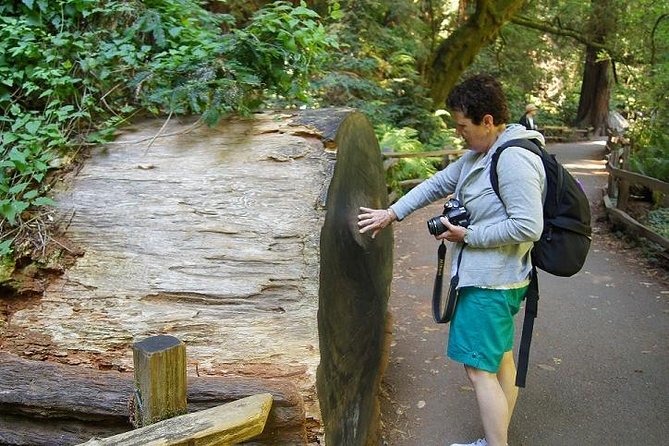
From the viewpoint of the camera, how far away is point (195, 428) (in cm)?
Answer: 181

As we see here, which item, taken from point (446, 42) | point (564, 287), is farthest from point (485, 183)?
point (446, 42)

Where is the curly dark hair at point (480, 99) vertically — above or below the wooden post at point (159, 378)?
above

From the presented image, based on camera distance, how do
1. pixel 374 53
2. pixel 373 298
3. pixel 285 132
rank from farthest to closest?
pixel 374 53, pixel 373 298, pixel 285 132

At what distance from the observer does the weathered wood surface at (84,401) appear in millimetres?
2160

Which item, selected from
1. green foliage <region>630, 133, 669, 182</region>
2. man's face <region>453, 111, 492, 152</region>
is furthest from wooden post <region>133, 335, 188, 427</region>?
green foliage <region>630, 133, 669, 182</region>

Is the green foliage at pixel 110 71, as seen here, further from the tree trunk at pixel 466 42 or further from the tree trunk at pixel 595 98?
the tree trunk at pixel 595 98

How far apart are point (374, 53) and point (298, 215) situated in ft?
39.3

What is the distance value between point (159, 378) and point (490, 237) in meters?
1.59

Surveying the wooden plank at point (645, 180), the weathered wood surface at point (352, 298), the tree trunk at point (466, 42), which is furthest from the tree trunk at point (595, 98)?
the weathered wood surface at point (352, 298)

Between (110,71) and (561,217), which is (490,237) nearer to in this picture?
(561,217)

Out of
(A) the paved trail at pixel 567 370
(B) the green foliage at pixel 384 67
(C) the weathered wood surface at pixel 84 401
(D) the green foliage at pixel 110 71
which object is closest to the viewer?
(C) the weathered wood surface at pixel 84 401

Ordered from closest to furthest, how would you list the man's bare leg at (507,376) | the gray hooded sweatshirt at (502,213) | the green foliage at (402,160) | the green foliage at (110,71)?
the gray hooded sweatshirt at (502,213) < the man's bare leg at (507,376) < the green foliage at (110,71) < the green foliage at (402,160)

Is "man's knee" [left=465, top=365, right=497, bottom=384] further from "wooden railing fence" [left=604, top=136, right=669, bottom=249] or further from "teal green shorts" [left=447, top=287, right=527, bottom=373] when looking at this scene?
"wooden railing fence" [left=604, top=136, right=669, bottom=249]

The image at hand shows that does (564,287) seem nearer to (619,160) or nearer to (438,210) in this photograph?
(438,210)
